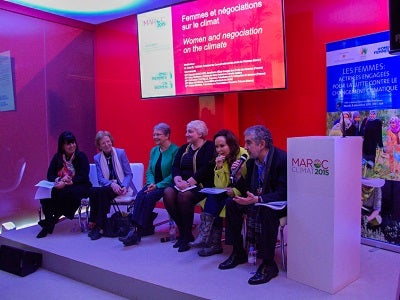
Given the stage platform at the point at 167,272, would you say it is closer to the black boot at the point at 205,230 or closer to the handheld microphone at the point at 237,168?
the black boot at the point at 205,230

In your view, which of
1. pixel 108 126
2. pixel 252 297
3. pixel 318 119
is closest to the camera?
pixel 252 297

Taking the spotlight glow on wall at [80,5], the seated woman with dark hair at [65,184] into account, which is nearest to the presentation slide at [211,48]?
the spotlight glow on wall at [80,5]

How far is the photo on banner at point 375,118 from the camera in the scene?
3170mm

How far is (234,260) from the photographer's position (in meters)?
2.98

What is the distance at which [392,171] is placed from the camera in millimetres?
3182

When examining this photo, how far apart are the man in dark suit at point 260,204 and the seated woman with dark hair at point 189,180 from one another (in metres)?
0.53

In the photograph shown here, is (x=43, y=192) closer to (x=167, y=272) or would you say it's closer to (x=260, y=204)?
(x=167, y=272)

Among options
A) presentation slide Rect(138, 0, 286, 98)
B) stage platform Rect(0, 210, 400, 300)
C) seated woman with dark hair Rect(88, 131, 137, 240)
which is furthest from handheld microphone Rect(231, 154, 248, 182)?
seated woman with dark hair Rect(88, 131, 137, 240)

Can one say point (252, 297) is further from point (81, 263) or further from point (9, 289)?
point (9, 289)

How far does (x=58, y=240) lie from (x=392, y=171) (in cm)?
324

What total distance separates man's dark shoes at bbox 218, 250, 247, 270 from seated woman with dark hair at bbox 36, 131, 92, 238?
182 centimetres

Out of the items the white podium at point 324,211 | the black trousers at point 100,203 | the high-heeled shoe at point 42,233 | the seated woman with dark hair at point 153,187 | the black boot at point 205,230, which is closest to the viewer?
the white podium at point 324,211

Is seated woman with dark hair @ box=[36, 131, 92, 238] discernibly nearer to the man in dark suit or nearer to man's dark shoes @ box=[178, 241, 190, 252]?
man's dark shoes @ box=[178, 241, 190, 252]

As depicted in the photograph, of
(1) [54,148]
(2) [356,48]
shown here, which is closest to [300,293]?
(2) [356,48]
